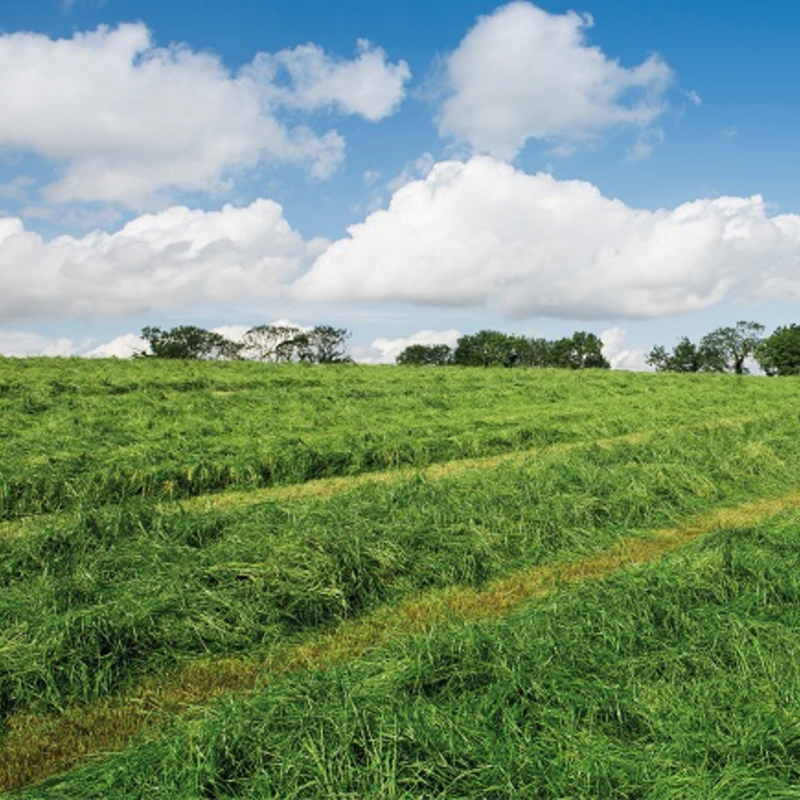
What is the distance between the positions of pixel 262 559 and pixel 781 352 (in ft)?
398

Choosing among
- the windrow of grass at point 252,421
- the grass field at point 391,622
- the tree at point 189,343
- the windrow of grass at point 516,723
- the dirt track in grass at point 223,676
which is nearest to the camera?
the windrow of grass at point 516,723

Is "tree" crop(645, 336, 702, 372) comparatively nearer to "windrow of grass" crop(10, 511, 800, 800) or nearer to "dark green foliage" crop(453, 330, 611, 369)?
"dark green foliage" crop(453, 330, 611, 369)

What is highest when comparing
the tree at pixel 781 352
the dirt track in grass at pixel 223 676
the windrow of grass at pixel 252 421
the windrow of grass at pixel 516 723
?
the tree at pixel 781 352

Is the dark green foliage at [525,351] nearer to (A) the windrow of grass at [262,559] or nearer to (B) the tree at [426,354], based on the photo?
(B) the tree at [426,354]

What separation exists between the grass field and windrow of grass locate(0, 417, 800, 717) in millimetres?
34

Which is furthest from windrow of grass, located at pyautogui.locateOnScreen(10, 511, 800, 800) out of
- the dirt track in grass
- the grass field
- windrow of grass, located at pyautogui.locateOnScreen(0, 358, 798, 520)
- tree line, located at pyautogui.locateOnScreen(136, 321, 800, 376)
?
tree line, located at pyautogui.locateOnScreen(136, 321, 800, 376)

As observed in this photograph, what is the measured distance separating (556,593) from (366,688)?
3235mm

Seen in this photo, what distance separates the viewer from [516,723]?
179 inches

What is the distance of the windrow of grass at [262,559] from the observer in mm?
6301

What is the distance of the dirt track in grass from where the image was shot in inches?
202

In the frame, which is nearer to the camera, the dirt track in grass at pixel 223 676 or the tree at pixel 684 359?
the dirt track in grass at pixel 223 676

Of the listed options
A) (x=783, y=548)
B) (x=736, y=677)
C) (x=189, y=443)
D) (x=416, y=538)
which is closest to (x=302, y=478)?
(x=189, y=443)

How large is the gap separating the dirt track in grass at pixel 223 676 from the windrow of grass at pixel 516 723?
1.24ft

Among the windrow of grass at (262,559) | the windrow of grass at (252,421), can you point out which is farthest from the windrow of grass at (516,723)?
the windrow of grass at (252,421)
